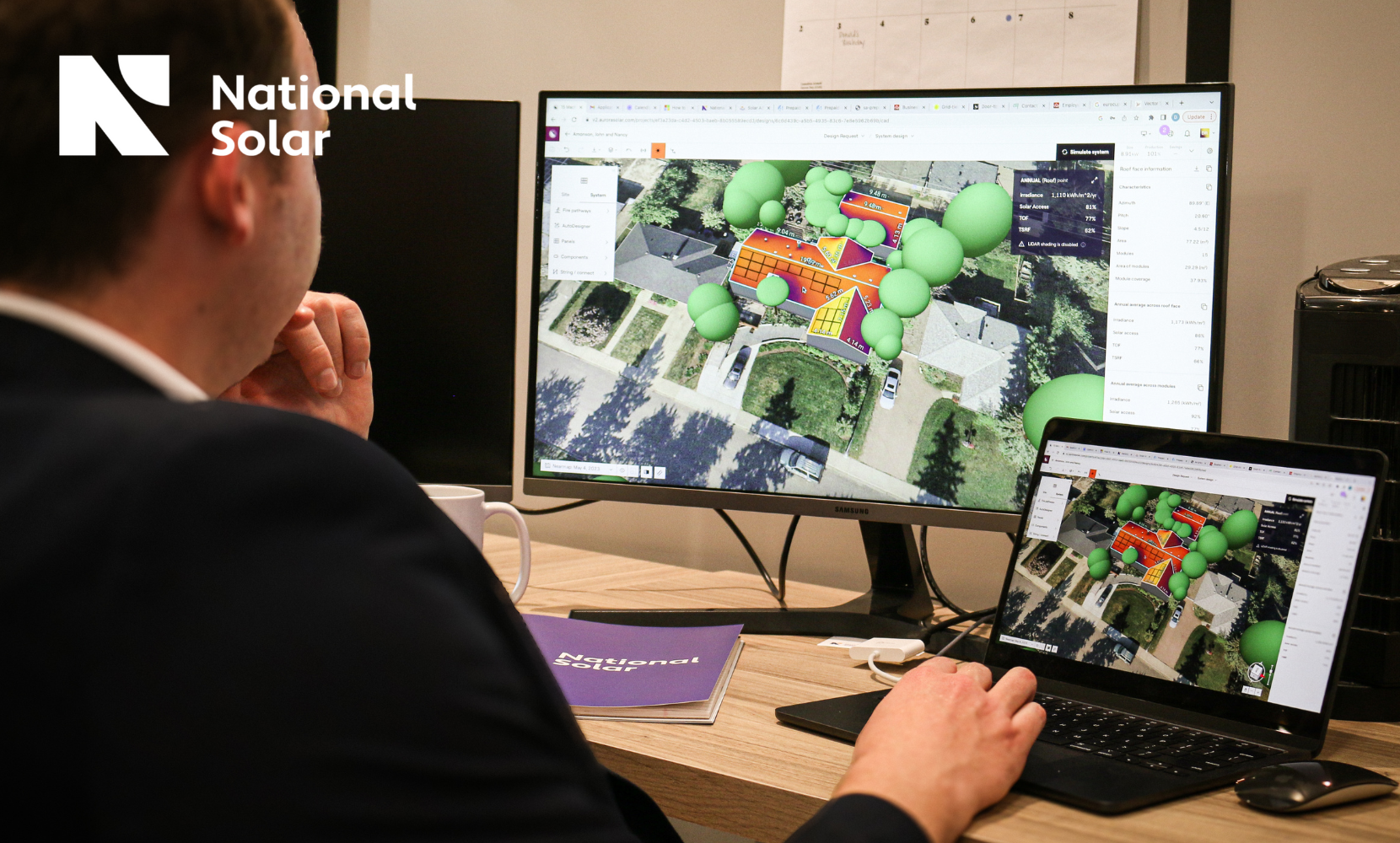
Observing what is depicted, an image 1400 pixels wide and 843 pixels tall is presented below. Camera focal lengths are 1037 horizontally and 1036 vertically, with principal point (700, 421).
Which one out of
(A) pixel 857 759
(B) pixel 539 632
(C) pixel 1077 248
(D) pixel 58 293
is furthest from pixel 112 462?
(C) pixel 1077 248

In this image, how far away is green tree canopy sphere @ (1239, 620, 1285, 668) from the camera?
2.50 ft

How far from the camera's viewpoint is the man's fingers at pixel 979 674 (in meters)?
0.74

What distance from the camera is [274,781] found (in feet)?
1.09

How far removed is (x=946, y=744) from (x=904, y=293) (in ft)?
1.78

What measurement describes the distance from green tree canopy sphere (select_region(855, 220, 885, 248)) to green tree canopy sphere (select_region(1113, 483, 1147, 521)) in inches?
14.5

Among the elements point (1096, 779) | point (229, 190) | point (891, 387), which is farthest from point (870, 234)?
point (229, 190)

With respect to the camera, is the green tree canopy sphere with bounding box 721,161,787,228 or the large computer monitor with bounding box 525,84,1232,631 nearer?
the large computer monitor with bounding box 525,84,1232,631

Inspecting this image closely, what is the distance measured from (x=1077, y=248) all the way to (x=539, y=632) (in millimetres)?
641

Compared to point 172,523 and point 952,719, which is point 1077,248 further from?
point 172,523

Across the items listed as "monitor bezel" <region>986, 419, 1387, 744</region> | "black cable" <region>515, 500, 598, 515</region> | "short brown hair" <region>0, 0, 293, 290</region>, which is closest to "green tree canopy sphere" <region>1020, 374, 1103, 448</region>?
"monitor bezel" <region>986, 419, 1387, 744</region>

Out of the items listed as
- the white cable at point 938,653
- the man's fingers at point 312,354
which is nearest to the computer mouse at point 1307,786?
the white cable at point 938,653

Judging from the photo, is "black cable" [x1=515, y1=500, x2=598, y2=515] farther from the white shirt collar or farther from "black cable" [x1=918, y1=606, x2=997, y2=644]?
the white shirt collar

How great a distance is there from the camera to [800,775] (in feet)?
2.27

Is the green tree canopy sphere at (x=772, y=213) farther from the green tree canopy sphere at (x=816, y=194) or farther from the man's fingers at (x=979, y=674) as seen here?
the man's fingers at (x=979, y=674)
